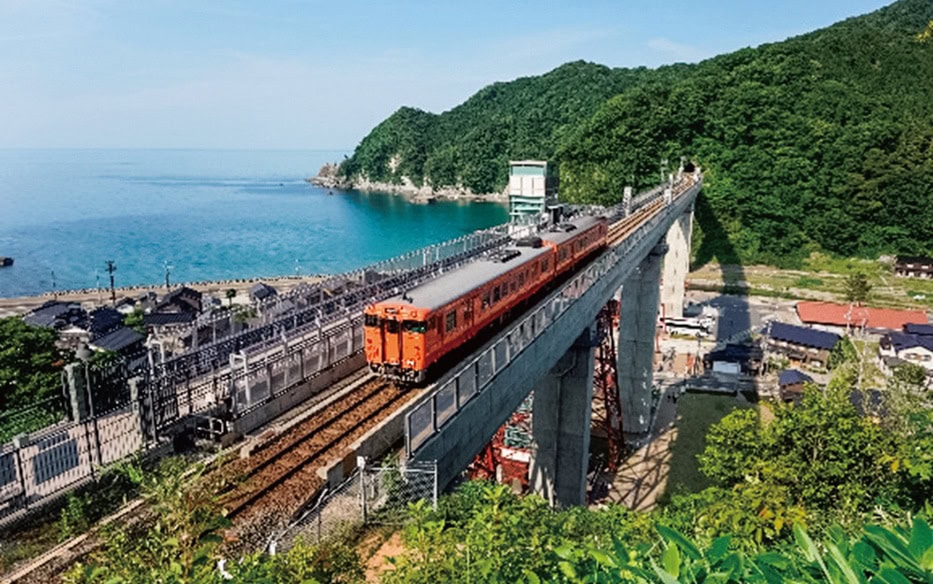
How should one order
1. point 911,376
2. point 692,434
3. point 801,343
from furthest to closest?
point 801,343 < point 911,376 < point 692,434

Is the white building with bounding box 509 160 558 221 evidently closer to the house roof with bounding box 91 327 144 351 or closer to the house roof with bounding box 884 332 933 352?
the house roof with bounding box 91 327 144 351

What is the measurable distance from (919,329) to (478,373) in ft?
180

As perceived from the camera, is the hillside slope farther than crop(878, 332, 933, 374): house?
Yes

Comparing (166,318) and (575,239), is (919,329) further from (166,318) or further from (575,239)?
(166,318)

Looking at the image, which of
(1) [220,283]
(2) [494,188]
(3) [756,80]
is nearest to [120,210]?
(2) [494,188]

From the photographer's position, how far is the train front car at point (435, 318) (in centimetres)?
1593

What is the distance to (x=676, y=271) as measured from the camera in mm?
60312

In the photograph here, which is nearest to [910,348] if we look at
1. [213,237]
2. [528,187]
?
[528,187]

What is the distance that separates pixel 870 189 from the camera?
8131cm

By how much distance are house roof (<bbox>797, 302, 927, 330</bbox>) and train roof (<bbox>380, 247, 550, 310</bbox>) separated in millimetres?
47186

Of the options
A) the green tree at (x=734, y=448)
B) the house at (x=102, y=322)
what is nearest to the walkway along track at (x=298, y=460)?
the green tree at (x=734, y=448)

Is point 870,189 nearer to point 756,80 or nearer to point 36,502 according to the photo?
point 756,80

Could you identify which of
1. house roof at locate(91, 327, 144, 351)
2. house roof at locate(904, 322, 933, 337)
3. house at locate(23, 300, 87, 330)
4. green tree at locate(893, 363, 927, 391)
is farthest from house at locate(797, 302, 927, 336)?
house at locate(23, 300, 87, 330)

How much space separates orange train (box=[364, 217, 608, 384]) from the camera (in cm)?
1596
